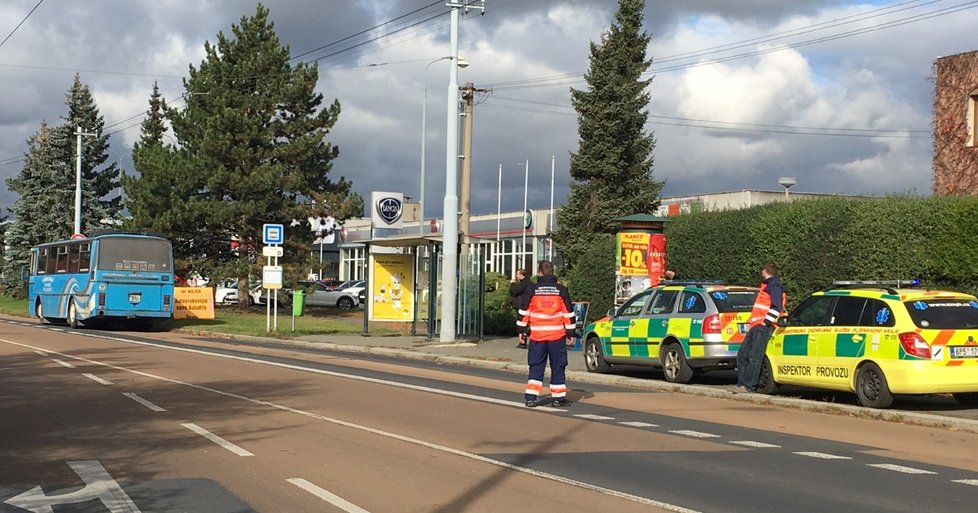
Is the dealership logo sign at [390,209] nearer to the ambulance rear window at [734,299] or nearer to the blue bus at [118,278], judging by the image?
the blue bus at [118,278]

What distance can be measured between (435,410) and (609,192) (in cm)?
3113

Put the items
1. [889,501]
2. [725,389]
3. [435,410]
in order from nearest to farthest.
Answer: [889,501] < [435,410] < [725,389]

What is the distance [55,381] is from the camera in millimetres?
16359

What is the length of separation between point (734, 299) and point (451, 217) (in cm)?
1076

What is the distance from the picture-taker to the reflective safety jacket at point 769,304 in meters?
15.3

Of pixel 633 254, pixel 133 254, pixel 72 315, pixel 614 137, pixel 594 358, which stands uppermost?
pixel 614 137

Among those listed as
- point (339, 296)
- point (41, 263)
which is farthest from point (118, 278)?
point (339, 296)

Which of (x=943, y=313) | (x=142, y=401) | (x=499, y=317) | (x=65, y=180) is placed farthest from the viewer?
(x=65, y=180)

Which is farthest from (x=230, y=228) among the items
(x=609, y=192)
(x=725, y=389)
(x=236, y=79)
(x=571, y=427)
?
(x=571, y=427)

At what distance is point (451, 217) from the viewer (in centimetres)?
2661

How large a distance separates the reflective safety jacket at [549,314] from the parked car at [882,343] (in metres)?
3.57

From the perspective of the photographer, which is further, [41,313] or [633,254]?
[41,313]

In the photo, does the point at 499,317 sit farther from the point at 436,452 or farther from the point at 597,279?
the point at 436,452

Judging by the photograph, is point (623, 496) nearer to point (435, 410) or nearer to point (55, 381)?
point (435, 410)
